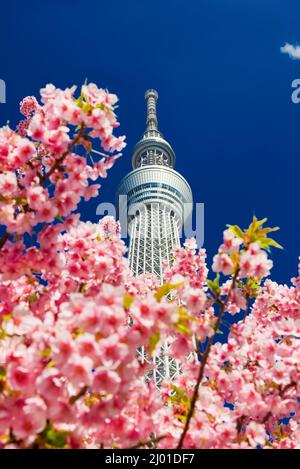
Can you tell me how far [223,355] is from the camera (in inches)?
139

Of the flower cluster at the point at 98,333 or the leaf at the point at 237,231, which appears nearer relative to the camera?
the flower cluster at the point at 98,333

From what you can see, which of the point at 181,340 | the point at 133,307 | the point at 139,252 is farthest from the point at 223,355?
the point at 139,252

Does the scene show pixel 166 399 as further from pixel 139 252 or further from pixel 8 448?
pixel 139 252

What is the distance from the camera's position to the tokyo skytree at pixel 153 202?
60.3 metres

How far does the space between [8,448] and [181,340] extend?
1172 millimetres

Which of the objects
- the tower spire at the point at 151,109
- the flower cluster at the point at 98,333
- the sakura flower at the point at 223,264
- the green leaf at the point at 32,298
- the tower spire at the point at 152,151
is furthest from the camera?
the tower spire at the point at 151,109

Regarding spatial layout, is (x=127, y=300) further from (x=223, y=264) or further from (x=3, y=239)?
(x=3, y=239)

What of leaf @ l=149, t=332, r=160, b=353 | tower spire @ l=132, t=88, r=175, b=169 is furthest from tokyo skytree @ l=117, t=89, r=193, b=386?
leaf @ l=149, t=332, r=160, b=353

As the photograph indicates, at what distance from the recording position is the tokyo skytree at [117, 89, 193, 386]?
6031 centimetres

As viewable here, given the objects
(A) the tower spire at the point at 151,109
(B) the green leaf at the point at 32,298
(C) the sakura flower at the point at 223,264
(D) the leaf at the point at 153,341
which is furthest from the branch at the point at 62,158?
(A) the tower spire at the point at 151,109

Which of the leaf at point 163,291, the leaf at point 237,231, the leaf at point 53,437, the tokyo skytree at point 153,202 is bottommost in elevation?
the leaf at point 53,437

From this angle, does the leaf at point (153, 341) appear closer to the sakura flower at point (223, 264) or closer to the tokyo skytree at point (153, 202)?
the sakura flower at point (223, 264)

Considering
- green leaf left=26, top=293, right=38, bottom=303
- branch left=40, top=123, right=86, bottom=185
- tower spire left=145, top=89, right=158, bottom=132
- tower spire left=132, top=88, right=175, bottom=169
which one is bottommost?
green leaf left=26, top=293, right=38, bottom=303

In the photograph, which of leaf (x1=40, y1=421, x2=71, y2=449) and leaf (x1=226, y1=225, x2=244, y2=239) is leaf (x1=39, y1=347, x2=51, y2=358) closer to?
leaf (x1=40, y1=421, x2=71, y2=449)
